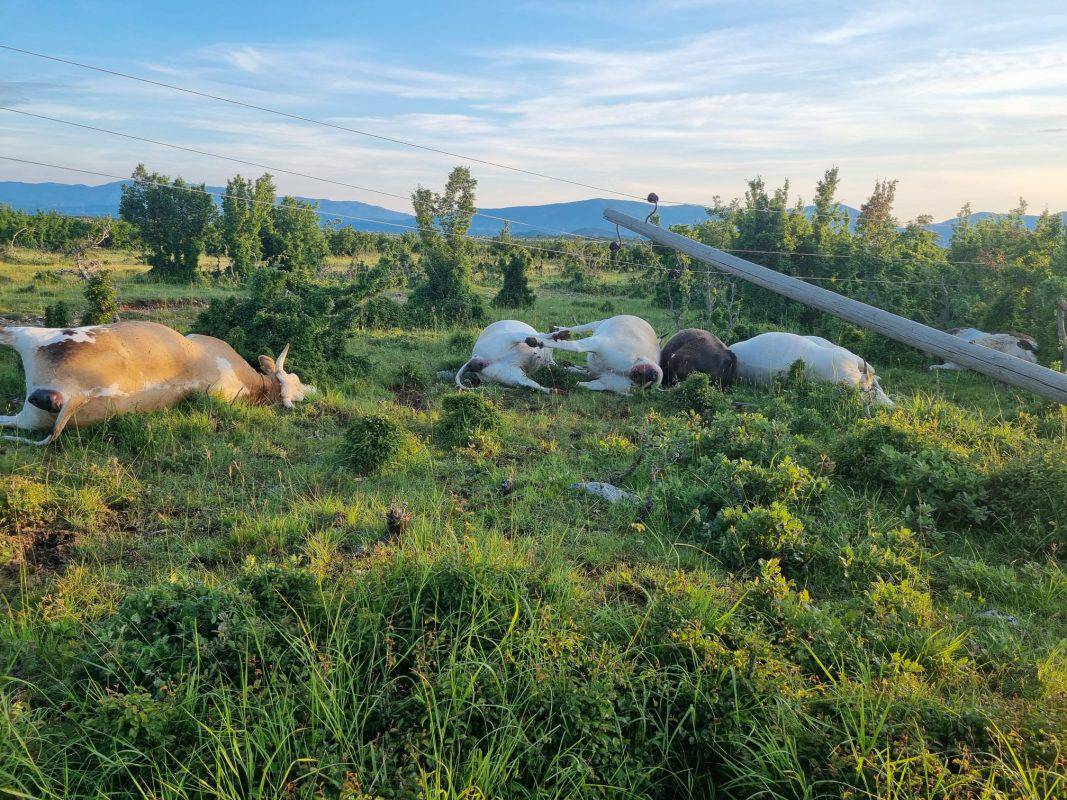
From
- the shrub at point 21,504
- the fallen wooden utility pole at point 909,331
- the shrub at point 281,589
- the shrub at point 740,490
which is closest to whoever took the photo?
the shrub at point 281,589

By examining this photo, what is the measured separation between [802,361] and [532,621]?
7.46 metres

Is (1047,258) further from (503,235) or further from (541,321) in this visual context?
(503,235)

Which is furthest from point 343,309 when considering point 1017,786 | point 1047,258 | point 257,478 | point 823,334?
point 1047,258

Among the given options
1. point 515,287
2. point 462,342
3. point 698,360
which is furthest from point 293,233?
point 698,360

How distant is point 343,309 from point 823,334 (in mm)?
10726

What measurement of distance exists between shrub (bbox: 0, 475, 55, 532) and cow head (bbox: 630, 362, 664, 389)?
23.5 ft

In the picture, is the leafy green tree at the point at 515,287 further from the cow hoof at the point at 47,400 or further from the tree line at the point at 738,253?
the cow hoof at the point at 47,400

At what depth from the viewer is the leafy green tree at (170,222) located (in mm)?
21781

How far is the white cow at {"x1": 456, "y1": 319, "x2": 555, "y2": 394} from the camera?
9.55m

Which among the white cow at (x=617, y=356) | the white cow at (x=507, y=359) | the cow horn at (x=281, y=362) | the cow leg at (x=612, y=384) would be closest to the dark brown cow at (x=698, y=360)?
the white cow at (x=617, y=356)

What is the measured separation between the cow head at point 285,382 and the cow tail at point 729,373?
5959 mm

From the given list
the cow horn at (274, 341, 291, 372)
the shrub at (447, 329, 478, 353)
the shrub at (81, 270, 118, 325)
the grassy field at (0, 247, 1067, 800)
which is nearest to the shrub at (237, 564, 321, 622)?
the grassy field at (0, 247, 1067, 800)

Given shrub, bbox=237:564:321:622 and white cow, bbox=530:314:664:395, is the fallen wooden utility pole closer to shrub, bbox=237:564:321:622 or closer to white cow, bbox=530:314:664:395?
white cow, bbox=530:314:664:395

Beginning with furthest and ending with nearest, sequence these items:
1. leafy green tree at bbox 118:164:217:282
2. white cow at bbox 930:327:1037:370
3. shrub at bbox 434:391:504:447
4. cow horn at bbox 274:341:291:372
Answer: leafy green tree at bbox 118:164:217:282, white cow at bbox 930:327:1037:370, cow horn at bbox 274:341:291:372, shrub at bbox 434:391:504:447
